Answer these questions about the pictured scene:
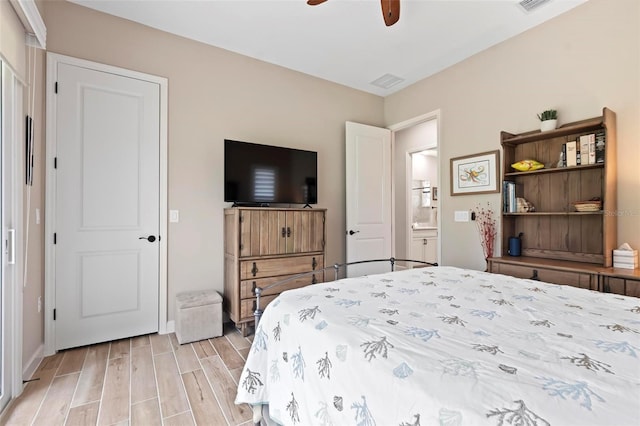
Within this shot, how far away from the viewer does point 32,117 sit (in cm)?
224

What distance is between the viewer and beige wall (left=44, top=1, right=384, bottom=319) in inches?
106

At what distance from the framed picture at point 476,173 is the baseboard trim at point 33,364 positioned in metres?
4.09

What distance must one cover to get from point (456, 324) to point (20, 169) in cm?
272

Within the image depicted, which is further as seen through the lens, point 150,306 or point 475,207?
point 475,207

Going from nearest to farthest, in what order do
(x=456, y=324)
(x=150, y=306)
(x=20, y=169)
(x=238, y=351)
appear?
(x=456, y=324)
(x=20, y=169)
(x=238, y=351)
(x=150, y=306)

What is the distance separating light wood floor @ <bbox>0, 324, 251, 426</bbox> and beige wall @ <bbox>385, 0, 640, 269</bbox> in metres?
2.69

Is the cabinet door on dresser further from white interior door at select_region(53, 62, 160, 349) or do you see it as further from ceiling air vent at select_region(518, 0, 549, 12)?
ceiling air vent at select_region(518, 0, 549, 12)

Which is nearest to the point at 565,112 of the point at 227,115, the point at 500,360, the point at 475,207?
the point at 475,207

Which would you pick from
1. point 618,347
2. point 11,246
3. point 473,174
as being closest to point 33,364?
point 11,246

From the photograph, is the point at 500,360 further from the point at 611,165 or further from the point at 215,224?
the point at 215,224

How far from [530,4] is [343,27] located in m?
1.58

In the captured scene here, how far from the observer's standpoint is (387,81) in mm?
4016

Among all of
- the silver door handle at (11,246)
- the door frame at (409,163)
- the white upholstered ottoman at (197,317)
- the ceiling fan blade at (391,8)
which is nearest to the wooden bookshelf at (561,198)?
the door frame at (409,163)

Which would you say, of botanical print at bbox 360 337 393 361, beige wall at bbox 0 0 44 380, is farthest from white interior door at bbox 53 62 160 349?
botanical print at bbox 360 337 393 361
